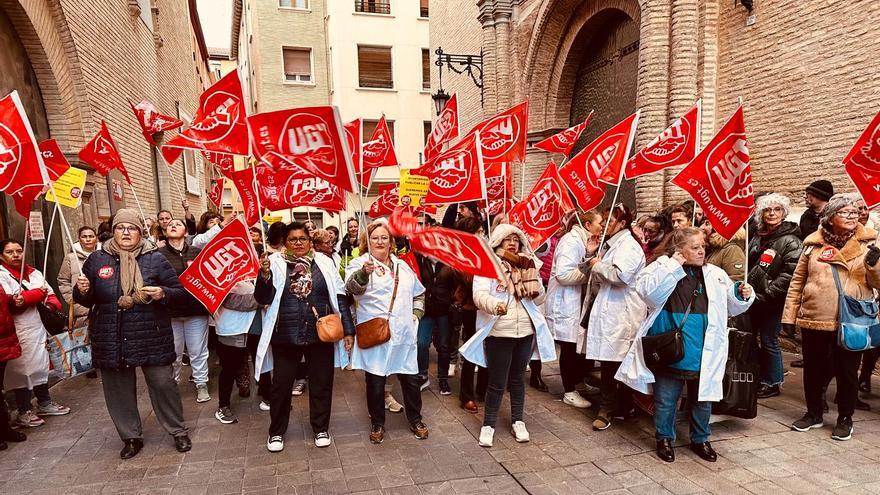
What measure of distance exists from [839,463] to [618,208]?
261 cm

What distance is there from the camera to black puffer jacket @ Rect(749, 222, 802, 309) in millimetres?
4879

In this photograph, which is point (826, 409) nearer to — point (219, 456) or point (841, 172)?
point (841, 172)

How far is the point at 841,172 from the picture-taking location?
20.4ft

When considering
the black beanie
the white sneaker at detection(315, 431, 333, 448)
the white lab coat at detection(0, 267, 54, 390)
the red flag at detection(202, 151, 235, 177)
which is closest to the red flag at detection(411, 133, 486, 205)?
the white sneaker at detection(315, 431, 333, 448)

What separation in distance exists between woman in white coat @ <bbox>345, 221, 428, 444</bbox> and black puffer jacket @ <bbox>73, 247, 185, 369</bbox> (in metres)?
1.60

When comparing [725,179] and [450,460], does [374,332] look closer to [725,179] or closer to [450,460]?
[450,460]

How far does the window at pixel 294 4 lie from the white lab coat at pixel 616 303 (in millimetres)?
27662

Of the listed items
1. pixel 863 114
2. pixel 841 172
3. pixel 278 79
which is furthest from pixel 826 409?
pixel 278 79

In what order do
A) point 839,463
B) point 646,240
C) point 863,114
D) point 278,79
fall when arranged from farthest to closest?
1. point 278,79
2. point 863,114
3. point 646,240
4. point 839,463

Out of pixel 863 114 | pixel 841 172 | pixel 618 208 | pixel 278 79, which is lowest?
pixel 618 208

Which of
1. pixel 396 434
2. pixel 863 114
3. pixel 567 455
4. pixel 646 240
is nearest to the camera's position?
pixel 567 455

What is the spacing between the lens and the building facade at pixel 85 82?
26.0 feet

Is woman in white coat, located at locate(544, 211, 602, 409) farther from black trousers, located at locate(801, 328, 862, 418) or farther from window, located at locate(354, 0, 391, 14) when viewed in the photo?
window, located at locate(354, 0, 391, 14)

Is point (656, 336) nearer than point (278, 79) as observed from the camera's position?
Yes
